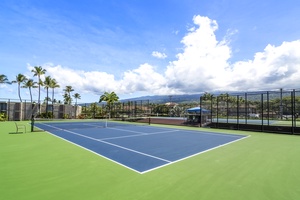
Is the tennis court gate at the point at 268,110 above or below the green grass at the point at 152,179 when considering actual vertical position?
above

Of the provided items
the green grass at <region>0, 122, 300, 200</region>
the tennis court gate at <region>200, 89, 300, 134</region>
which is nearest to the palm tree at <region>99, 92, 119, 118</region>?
the tennis court gate at <region>200, 89, 300, 134</region>

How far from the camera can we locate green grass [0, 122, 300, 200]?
4.11 m

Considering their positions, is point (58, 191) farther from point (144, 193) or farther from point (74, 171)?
point (144, 193)

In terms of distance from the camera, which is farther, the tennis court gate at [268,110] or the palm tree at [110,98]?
the palm tree at [110,98]

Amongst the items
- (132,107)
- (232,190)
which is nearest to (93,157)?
(232,190)

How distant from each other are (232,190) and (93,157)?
4.93 meters

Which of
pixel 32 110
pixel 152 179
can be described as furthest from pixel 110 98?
pixel 152 179

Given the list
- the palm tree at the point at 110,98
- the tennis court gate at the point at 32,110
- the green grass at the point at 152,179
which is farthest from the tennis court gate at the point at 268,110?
the tennis court gate at the point at 32,110

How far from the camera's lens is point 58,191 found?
4.22 metres

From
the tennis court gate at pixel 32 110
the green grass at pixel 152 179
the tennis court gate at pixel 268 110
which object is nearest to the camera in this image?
the green grass at pixel 152 179

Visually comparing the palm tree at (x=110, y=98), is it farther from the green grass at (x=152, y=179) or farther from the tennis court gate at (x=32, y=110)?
the green grass at (x=152, y=179)

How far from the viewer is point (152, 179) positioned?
5020 mm

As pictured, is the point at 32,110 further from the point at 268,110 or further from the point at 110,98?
the point at 268,110

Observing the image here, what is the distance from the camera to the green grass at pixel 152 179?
4113 millimetres
